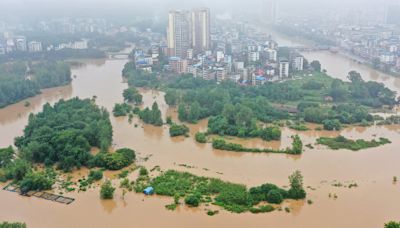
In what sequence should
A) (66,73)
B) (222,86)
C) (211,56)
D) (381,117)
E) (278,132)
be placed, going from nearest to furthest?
(278,132) → (381,117) → (222,86) → (66,73) → (211,56)

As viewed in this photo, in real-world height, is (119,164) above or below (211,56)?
below

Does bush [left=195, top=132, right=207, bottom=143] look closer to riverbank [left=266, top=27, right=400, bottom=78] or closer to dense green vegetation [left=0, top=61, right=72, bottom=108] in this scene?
dense green vegetation [left=0, top=61, right=72, bottom=108]

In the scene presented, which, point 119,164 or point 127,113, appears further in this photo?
point 127,113

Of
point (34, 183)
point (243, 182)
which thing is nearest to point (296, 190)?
point (243, 182)

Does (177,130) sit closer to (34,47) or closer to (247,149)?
(247,149)

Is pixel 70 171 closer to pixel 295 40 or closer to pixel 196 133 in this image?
pixel 196 133

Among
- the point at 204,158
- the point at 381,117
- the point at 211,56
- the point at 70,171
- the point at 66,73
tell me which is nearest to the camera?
the point at 70,171

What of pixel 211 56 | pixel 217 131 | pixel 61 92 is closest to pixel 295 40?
pixel 211 56
